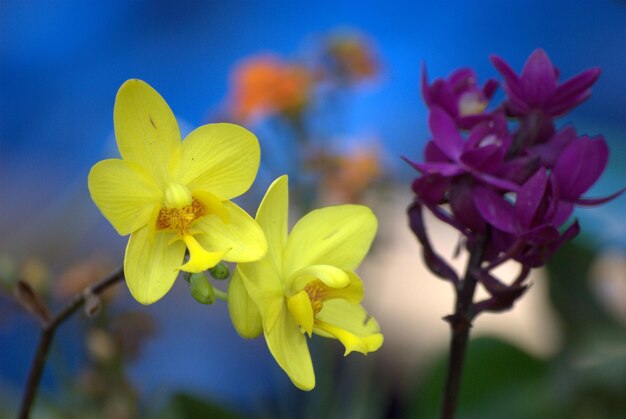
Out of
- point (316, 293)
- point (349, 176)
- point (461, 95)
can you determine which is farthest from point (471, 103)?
point (349, 176)

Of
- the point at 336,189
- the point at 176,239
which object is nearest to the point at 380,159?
the point at 336,189

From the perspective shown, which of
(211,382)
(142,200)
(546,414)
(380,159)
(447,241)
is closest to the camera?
(142,200)

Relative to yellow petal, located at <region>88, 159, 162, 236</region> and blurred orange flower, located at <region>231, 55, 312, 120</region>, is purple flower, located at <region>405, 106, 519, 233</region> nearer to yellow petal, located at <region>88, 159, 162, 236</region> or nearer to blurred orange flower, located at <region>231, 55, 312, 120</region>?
yellow petal, located at <region>88, 159, 162, 236</region>

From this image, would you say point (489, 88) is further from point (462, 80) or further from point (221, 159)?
point (221, 159)

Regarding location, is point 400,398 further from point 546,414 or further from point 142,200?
point 142,200

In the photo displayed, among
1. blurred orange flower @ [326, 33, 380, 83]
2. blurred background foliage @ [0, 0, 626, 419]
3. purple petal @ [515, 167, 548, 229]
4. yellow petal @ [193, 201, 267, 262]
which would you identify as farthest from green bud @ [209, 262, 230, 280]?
blurred orange flower @ [326, 33, 380, 83]

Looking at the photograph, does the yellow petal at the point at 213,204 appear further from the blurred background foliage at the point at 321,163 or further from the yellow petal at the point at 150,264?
the blurred background foliage at the point at 321,163

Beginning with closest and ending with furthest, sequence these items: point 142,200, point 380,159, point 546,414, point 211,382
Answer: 1. point 142,200
2. point 546,414
3. point 380,159
4. point 211,382
